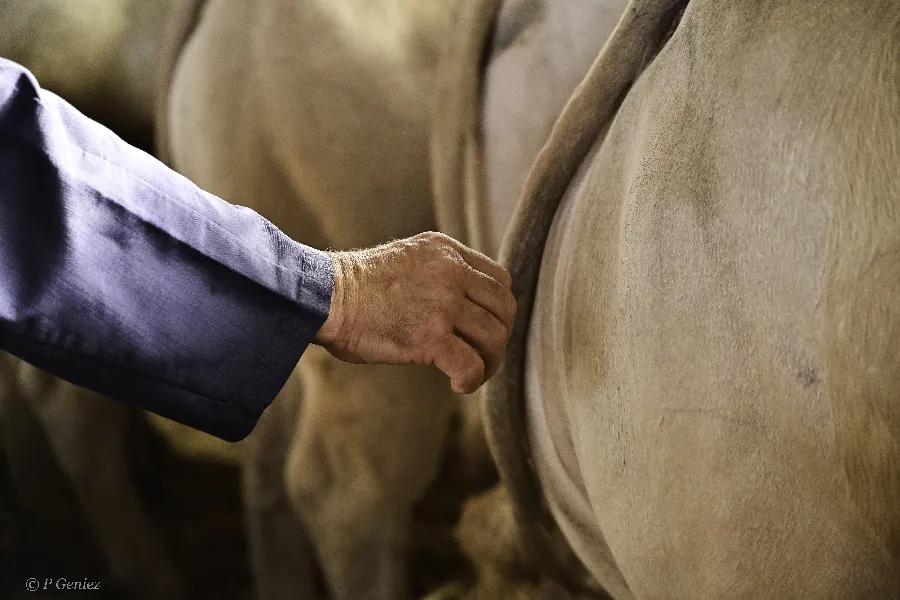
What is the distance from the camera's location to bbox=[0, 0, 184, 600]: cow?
0.81 metres

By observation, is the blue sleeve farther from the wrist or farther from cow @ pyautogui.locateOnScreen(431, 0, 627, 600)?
cow @ pyautogui.locateOnScreen(431, 0, 627, 600)

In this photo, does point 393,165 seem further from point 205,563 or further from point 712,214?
point 205,563

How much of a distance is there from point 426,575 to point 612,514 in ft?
1.08

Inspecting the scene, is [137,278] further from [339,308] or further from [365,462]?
[365,462]

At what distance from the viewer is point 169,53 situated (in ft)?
2.64

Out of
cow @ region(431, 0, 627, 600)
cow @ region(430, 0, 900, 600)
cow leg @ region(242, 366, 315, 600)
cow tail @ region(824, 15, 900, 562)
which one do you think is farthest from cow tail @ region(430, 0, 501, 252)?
cow tail @ region(824, 15, 900, 562)

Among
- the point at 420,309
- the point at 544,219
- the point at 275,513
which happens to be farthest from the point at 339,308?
the point at 275,513

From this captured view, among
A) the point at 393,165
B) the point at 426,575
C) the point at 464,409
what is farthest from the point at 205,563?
the point at 393,165

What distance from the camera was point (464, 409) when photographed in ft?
2.52

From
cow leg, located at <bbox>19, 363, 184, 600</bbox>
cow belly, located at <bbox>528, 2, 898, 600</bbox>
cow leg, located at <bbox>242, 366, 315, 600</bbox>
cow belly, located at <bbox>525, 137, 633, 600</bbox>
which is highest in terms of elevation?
cow belly, located at <bbox>528, 2, 898, 600</bbox>

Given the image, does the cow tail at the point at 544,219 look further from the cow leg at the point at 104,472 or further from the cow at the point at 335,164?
the cow leg at the point at 104,472

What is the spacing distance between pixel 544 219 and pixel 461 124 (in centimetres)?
14

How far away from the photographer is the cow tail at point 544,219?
0.60m

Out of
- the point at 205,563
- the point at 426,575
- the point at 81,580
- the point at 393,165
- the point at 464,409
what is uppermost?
the point at 393,165
